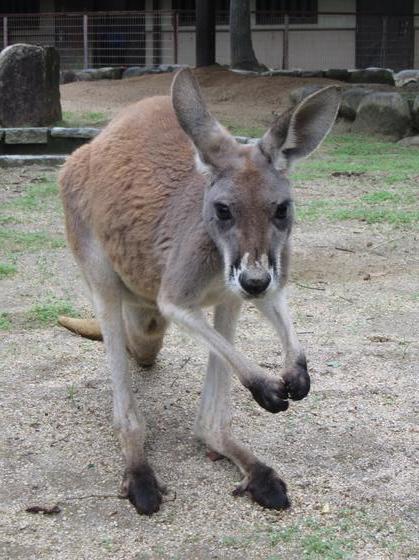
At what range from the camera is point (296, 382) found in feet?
9.38

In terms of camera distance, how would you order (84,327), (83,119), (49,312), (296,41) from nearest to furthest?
1. (84,327)
2. (49,312)
3. (83,119)
4. (296,41)

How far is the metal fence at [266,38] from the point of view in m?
20.1

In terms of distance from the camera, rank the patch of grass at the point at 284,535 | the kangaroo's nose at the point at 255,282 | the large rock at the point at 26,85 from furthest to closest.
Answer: the large rock at the point at 26,85
the patch of grass at the point at 284,535
the kangaroo's nose at the point at 255,282

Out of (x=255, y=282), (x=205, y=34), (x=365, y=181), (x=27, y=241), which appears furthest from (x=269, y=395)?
(x=205, y=34)

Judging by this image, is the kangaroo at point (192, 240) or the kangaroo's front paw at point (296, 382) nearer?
the kangaroo at point (192, 240)

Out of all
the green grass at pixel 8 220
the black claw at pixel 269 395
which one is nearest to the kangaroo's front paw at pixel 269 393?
the black claw at pixel 269 395

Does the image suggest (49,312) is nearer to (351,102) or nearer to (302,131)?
(302,131)

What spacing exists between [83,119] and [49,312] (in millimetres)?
7693

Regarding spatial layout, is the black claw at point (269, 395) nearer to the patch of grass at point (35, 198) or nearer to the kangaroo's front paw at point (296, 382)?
the kangaroo's front paw at point (296, 382)

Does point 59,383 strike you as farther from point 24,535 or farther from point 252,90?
point 252,90

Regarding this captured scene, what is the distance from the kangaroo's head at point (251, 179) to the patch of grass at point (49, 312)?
1.97 meters

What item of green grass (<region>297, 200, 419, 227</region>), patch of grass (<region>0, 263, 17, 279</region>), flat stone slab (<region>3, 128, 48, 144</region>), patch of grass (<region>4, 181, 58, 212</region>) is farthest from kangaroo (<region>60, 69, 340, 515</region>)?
flat stone slab (<region>3, 128, 48, 144</region>)

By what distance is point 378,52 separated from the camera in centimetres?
2033

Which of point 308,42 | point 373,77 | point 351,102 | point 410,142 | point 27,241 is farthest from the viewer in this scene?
point 308,42
